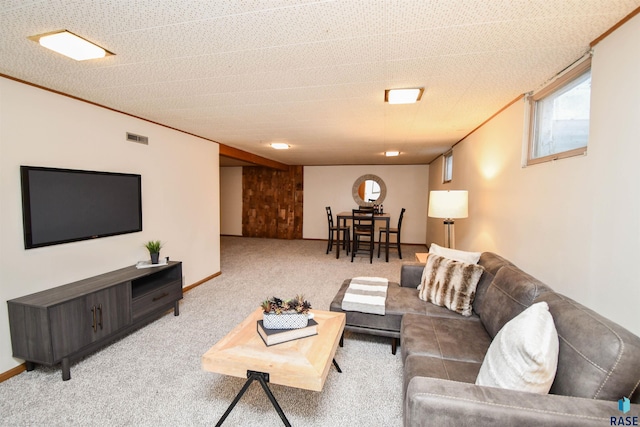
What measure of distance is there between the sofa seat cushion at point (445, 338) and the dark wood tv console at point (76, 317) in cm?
236

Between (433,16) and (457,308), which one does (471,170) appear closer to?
(457,308)

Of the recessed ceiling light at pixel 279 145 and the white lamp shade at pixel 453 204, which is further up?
the recessed ceiling light at pixel 279 145

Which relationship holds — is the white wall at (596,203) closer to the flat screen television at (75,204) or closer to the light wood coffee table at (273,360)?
the light wood coffee table at (273,360)

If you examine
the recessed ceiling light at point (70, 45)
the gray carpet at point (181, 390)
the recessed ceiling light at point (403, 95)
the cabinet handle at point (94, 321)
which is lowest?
the gray carpet at point (181, 390)

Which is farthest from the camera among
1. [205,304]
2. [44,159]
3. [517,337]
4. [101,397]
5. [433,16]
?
[205,304]

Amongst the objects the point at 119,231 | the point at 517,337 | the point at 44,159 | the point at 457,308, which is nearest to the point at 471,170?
the point at 457,308

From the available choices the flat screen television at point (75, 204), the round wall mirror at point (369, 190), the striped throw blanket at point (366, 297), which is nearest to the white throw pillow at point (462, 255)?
the striped throw blanket at point (366, 297)

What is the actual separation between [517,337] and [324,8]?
1.64 m

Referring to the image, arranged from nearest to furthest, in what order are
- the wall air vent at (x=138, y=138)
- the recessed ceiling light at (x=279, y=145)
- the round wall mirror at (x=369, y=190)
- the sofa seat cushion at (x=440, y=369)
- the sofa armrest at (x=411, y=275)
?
the sofa seat cushion at (x=440, y=369)
the sofa armrest at (x=411, y=275)
the wall air vent at (x=138, y=138)
the recessed ceiling light at (x=279, y=145)
the round wall mirror at (x=369, y=190)

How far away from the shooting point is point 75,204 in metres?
2.45

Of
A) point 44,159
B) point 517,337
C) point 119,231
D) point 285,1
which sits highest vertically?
point 285,1

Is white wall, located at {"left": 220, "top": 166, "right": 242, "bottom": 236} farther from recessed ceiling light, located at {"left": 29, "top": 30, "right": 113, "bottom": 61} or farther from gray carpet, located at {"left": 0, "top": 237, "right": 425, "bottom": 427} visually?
recessed ceiling light, located at {"left": 29, "top": 30, "right": 113, "bottom": 61}

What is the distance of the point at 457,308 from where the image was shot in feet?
7.29

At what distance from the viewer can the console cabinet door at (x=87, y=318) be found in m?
2.01
